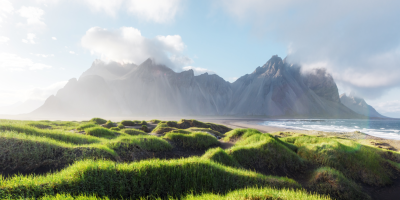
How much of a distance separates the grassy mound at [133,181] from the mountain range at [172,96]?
145 meters

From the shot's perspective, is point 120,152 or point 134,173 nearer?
point 134,173

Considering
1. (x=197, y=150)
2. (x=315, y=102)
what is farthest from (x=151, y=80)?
A: (x=315, y=102)

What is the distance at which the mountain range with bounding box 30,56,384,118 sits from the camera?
13800 cm

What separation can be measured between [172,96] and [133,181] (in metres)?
163

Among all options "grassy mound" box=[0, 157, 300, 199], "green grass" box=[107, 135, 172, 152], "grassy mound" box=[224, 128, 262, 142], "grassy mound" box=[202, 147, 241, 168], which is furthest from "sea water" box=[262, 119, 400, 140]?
"grassy mound" box=[0, 157, 300, 199]

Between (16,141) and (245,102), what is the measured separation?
7150 inches

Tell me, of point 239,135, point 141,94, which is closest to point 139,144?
point 239,135

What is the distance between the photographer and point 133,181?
4.21 metres

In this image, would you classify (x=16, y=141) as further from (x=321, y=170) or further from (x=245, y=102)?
(x=245, y=102)

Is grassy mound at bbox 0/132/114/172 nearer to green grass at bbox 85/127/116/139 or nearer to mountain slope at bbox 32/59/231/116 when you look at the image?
green grass at bbox 85/127/116/139

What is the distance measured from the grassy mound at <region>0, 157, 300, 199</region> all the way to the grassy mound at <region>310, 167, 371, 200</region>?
170 centimetres

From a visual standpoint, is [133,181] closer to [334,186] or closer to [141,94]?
[334,186]

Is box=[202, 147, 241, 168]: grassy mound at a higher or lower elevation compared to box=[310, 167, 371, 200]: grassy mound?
higher

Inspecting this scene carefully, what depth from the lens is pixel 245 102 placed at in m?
179
